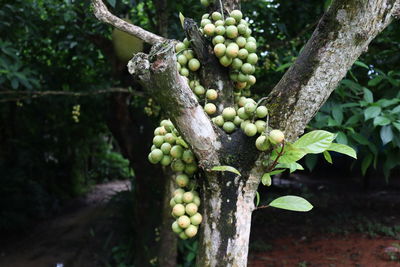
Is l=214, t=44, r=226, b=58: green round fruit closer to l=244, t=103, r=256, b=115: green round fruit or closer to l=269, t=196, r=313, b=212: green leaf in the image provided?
l=244, t=103, r=256, b=115: green round fruit

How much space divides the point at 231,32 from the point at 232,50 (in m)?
0.07

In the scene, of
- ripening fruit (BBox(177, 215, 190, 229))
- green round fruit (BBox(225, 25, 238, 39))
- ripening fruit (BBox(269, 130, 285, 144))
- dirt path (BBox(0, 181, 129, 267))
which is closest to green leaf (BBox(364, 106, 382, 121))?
green round fruit (BBox(225, 25, 238, 39))

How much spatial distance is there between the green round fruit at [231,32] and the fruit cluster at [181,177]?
337 millimetres

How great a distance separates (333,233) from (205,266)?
4.00m

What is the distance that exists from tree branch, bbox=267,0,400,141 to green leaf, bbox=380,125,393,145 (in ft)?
2.90

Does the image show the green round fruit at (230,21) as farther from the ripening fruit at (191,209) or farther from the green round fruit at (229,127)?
the ripening fruit at (191,209)

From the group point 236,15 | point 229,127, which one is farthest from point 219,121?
point 236,15

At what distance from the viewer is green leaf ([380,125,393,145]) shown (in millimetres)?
1734

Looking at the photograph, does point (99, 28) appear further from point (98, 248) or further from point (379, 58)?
point (98, 248)

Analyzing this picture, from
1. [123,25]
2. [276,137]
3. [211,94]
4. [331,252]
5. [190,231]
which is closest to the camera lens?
[276,137]

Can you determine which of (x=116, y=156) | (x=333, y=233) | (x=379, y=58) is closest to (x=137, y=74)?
(x=379, y=58)

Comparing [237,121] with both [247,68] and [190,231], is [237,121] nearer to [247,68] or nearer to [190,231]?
[247,68]

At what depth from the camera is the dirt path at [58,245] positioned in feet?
15.8

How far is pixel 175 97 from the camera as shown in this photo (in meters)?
0.90
